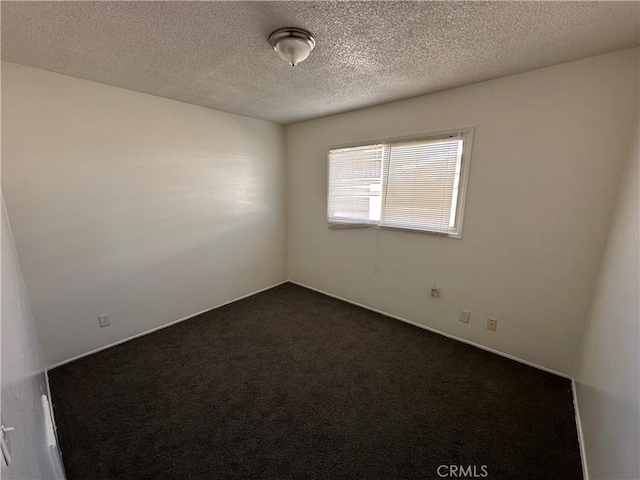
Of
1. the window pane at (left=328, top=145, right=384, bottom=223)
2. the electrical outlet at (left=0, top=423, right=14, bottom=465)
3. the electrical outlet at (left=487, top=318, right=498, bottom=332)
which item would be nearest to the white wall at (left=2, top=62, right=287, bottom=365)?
the window pane at (left=328, top=145, right=384, bottom=223)

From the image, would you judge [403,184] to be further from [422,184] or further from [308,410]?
[308,410]

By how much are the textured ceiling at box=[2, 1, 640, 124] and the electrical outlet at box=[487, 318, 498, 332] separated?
2.01 metres

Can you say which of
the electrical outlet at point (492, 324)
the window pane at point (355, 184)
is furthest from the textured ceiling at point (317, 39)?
the electrical outlet at point (492, 324)

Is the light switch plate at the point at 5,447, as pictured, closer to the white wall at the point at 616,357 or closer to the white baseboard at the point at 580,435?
the white wall at the point at 616,357

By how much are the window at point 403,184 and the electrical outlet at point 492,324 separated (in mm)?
801

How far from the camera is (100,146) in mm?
2285

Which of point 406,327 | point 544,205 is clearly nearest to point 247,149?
point 406,327

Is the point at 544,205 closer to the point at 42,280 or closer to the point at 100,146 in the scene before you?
the point at 100,146

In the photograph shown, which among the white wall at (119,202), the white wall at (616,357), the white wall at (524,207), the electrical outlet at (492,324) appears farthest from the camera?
the electrical outlet at (492,324)

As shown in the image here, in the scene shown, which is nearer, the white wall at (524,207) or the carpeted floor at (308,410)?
the carpeted floor at (308,410)

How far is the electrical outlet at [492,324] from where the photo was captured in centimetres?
238

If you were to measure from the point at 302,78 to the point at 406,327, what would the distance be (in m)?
2.58

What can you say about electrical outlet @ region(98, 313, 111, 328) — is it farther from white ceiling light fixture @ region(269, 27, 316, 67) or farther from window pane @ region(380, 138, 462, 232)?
window pane @ region(380, 138, 462, 232)

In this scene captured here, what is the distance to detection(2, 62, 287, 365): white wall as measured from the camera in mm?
2014
